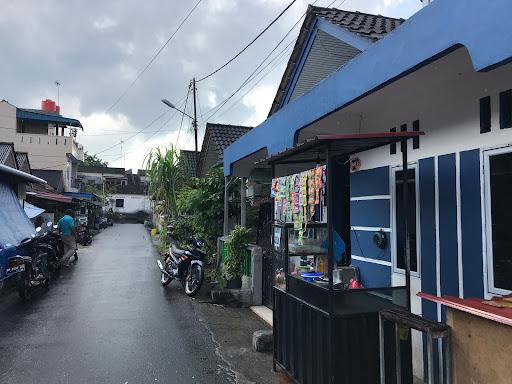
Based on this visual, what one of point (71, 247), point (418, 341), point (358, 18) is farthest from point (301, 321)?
point (71, 247)

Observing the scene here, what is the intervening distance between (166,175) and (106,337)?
12.8 metres

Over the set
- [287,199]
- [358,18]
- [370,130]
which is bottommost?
[287,199]

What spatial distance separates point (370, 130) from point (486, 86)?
210cm

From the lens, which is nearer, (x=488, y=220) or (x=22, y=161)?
(x=488, y=220)

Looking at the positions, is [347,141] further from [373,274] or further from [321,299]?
[373,274]

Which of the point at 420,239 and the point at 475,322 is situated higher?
the point at 420,239

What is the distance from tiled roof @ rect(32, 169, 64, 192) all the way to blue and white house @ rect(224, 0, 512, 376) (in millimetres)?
30698

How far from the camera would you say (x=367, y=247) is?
5.93 metres

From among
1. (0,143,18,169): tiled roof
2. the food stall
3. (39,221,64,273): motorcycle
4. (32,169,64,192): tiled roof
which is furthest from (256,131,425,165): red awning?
(32,169,64,192): tiled roof

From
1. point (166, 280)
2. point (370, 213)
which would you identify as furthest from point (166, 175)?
point (370, 213)

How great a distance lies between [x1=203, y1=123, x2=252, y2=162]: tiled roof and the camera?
601 inches

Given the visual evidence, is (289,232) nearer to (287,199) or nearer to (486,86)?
(287,199)

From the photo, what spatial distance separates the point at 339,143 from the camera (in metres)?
4.05

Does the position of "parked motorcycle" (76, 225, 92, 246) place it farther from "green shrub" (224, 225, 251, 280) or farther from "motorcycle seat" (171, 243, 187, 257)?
"green shrub" (224, 225, 251, 280)
